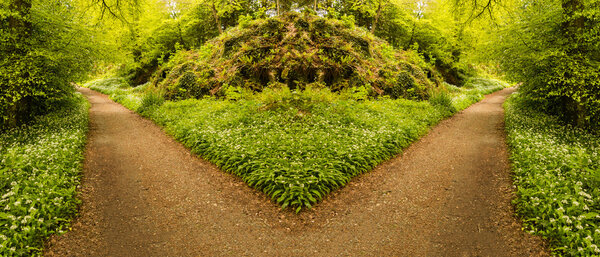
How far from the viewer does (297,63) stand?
1202 centimetres

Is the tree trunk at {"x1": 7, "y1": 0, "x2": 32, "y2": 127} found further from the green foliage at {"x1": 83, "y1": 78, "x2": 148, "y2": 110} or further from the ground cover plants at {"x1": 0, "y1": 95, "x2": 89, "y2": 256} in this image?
the green foliage at {"x1": 83, "y1": 78, "x2": 148, "y2": 110}

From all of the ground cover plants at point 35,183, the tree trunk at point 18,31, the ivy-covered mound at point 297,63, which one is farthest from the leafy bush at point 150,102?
the tree trunk at point 18,31

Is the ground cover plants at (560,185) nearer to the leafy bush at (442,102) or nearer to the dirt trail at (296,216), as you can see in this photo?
the dirt trail at (296,216)

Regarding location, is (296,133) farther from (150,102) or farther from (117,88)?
(117,88)

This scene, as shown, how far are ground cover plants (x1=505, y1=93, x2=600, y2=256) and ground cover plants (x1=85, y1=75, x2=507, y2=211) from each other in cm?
352

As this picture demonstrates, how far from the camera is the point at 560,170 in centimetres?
741

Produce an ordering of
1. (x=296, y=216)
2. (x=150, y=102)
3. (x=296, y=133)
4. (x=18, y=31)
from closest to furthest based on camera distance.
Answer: (x=296, y=216)
(x=296, y=133)
(x=18, y=31)
(x=150, y=102)

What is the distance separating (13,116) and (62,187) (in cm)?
749

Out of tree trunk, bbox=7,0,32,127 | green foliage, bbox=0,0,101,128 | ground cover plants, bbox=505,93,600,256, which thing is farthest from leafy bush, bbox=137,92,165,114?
ground cover plants, bbox=505,93,600,256

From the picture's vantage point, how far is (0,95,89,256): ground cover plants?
5.28m

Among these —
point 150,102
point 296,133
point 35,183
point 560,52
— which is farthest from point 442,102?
point 35,183

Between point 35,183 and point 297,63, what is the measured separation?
8.75 m

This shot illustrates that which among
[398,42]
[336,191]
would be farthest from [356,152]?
[398,42]

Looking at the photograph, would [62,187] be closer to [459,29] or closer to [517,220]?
[517,220]
